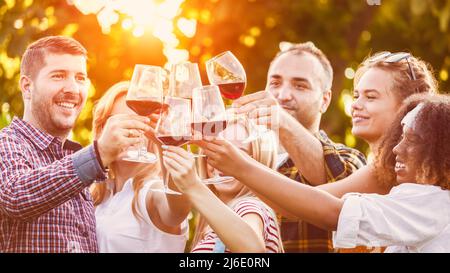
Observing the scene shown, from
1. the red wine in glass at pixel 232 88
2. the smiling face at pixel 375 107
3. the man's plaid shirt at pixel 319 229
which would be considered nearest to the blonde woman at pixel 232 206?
the red wine in glass at pixel 232 88

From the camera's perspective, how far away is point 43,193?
340cm

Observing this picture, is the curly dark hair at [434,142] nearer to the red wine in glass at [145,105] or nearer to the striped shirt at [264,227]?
the striped shirt at [264,227]

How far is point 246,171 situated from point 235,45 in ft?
12.2

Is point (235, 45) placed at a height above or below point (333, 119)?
above

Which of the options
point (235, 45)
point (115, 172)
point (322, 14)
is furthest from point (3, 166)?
point (322, 14)

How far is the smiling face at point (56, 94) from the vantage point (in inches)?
151

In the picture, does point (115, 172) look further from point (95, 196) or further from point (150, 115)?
point (150, 115)

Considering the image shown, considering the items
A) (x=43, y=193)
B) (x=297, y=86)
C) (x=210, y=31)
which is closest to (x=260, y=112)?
(x=43, y=193)

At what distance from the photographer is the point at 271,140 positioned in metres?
3.85

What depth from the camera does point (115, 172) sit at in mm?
4449

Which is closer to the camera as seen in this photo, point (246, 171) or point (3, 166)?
point (246, 171)
